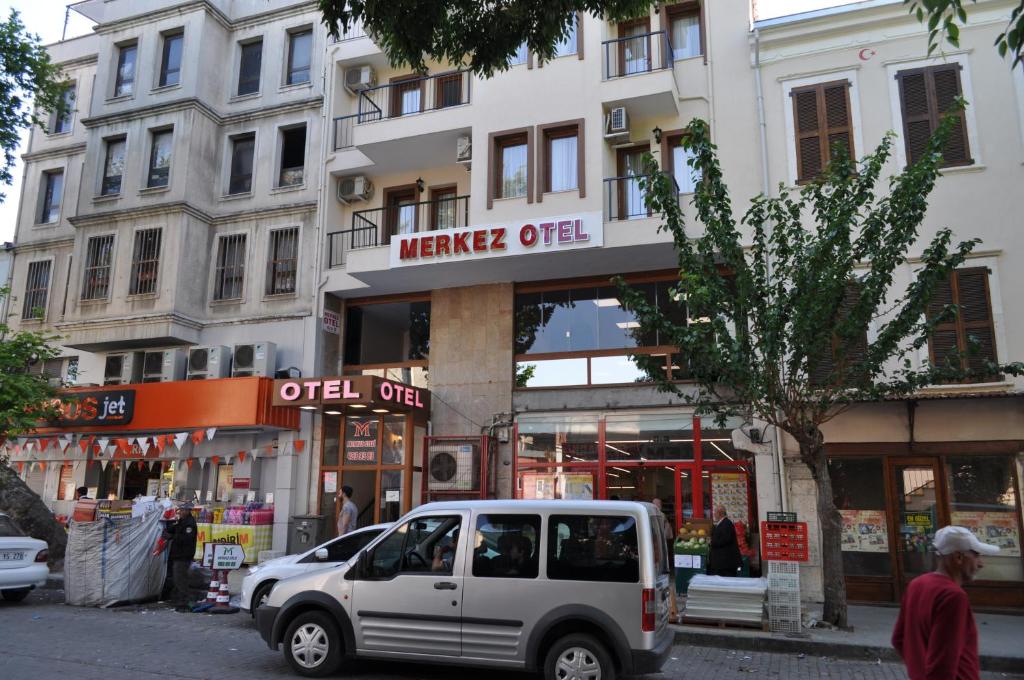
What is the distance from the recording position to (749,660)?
9.78m

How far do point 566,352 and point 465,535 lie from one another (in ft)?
30.0

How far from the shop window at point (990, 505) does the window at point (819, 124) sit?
20.3ft

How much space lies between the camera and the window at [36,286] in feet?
74.5

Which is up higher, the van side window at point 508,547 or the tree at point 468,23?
the tree at point 468,23

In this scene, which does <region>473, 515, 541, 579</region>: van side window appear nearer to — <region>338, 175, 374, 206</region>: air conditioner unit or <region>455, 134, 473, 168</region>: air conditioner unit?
<region>455, 134, 473, 168</region>: air conditioner unit

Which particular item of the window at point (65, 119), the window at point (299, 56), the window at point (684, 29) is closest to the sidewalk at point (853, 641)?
the window at point (684, 29)

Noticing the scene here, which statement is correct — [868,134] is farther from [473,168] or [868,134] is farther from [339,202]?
[339,202]

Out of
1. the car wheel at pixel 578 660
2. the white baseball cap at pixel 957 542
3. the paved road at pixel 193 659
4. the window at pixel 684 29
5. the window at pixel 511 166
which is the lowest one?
the paved road at pixel 193 659

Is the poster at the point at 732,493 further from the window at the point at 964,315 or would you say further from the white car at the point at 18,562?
the white car at the point at 18,562

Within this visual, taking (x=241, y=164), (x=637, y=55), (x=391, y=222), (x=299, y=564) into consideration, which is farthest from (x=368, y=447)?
(x=637, y=55)

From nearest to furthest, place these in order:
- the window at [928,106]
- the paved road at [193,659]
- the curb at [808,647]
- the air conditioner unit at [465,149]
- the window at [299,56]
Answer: the paved road at [193,659], the curb at [808,647], the window at [928,106], the air conditioner unit at [465,149], the window at [299,56]

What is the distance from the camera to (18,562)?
43.0 ft

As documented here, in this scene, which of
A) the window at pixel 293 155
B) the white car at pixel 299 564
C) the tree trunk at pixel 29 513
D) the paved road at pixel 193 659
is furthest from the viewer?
the window at pixel 293 155

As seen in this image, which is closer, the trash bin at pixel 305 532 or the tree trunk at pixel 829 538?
the tree trunk at pixel 829 538
